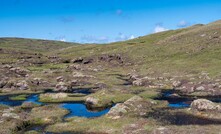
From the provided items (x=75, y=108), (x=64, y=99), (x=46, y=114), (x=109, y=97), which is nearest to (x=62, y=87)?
(x=64, y=99)

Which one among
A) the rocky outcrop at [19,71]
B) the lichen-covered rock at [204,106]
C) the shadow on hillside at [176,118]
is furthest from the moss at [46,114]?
the rocky outcrop at [19,71]

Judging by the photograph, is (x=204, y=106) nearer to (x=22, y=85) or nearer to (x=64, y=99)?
(x=64, y=99)

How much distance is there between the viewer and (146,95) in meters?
87.1

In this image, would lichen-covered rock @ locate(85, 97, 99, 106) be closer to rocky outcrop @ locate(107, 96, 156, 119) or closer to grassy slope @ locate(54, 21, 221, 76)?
rocky outcrop @ locate(107, 96, 156, 119)

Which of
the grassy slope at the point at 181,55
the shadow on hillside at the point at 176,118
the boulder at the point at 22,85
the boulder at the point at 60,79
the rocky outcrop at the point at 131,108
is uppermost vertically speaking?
the grassy slope at the point at 181,55

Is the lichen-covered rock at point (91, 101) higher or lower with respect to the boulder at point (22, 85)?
lower

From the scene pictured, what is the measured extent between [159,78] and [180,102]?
3632 centimetres

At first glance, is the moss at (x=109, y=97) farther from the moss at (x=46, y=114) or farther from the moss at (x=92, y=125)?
the moss at (x=92, y=125)

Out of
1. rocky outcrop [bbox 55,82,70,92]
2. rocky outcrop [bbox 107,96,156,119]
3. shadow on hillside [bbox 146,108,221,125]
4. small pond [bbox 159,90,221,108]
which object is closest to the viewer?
shadow on hillside [bbox 146,108,221,125]

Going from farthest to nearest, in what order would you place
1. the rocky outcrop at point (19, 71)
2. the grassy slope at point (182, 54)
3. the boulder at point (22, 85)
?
the rocky outcrop at point (19, 71) → the grassy slope at point (182, 54) → the boulder at point (22, 85)

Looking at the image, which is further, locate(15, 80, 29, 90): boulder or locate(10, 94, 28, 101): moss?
locate(15, 80, 29, 90): boulder

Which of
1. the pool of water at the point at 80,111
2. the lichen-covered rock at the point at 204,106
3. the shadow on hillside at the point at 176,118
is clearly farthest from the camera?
the pool of water at the point at 80,111

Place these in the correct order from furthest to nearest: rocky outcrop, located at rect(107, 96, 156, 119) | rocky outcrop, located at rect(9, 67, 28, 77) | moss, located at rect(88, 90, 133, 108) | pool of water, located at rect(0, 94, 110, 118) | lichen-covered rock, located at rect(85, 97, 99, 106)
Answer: rocky outcrop, located at rect(9, 67, 28, 77) → lichen-covered rock, located at rect(85, 97, 99, 106) → moss, located at rect(88, 90, 133, 108) → pool of water, located at rect(0, 94, 110, 118) → rocky outcrop, located at rect(107, 96, 156, 119)

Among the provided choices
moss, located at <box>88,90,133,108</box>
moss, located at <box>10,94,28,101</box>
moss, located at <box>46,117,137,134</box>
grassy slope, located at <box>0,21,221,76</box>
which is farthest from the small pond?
moss, located at <box>10,94,28,101</box>
